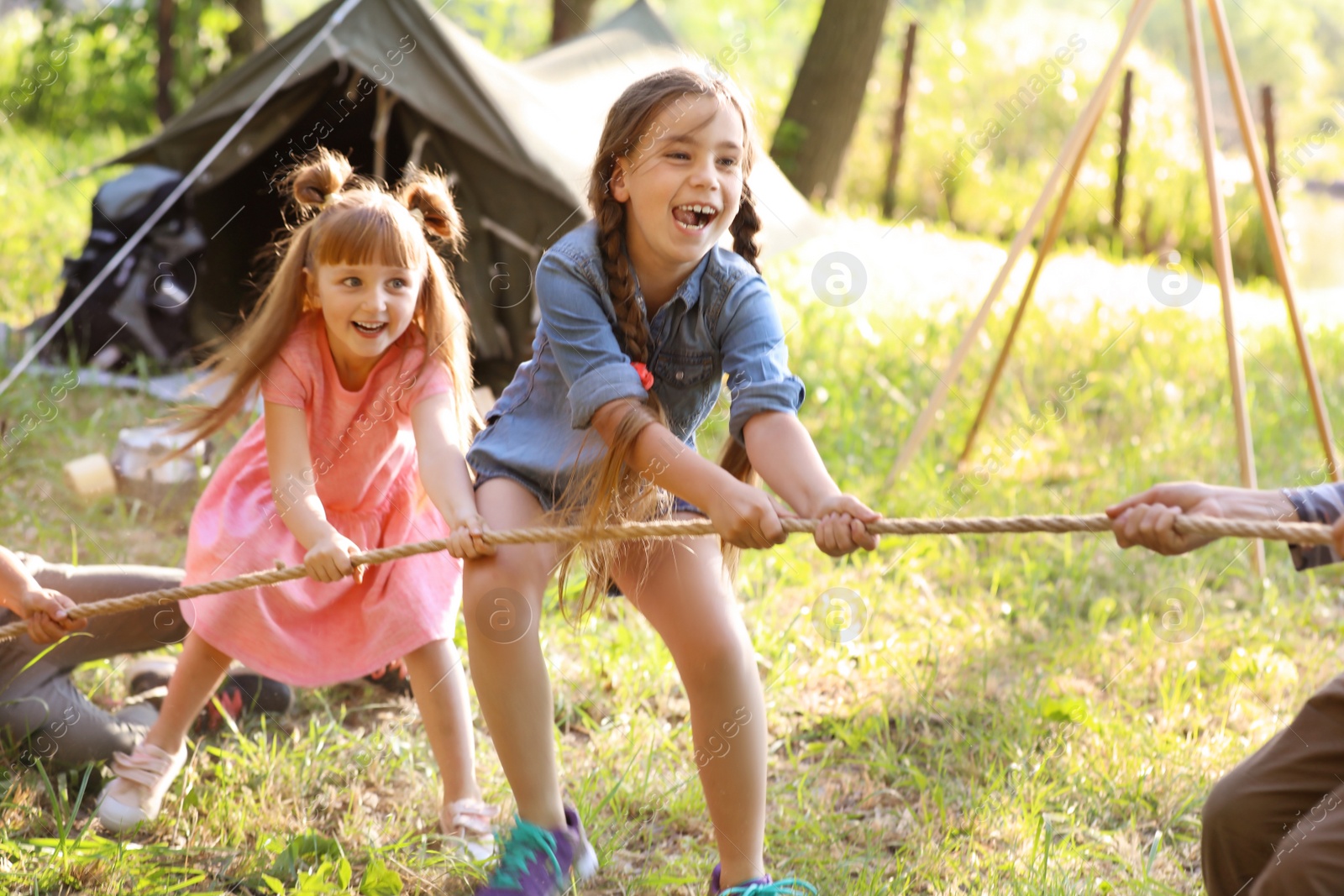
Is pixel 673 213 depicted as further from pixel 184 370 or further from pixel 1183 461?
pixel 184 370

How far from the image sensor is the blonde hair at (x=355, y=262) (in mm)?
1907

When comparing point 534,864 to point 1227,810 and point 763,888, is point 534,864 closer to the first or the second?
point 763,888

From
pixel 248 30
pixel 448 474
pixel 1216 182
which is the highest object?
pixel 248 30

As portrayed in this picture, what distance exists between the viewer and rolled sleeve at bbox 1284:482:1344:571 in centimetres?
147

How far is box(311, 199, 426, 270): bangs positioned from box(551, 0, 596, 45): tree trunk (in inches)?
222

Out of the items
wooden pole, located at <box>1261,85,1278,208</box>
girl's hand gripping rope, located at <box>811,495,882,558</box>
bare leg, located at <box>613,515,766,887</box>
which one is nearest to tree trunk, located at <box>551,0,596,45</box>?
wooden pole, located at <box>1261,85,1278,208</box>

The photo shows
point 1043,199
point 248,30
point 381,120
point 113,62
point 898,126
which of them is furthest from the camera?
point 898,126

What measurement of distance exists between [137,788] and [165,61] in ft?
19.4

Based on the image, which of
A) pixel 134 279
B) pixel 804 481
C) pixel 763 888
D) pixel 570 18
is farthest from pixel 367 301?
pixel 570 18

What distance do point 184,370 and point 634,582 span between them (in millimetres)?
2791

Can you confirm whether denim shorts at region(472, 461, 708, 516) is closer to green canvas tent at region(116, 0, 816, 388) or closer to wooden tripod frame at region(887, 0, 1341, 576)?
wooden tripod frame at region(887, 0, 1341, 576)


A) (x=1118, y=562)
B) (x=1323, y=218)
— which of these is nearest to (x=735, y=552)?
(x=1118, y=562)

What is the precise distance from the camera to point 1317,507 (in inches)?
57.9

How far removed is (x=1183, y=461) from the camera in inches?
141
